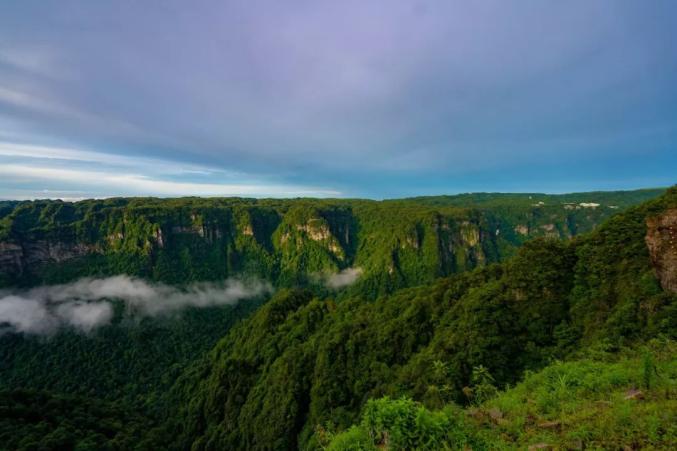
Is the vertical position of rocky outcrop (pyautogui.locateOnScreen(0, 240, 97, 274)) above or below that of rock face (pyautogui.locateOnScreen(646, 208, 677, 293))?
below

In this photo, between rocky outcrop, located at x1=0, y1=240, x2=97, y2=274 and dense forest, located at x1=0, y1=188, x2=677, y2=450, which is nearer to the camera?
dense forest, located at x1=0, y1=188, x2=677, y2=450

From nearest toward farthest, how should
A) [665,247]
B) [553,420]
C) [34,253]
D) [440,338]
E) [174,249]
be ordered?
1. [553,420]
2. [665,247]
3. [440,338]
4. [34,253]
5. [174,249]

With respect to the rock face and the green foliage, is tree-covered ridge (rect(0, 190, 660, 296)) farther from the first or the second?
the rock face

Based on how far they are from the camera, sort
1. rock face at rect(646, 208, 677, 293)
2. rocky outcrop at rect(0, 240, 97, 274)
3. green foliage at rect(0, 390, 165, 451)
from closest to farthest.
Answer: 1. rock face at rect(646, 208, 677, 293)
2. green foliage at rect(0, 390, 165, 451)
3. rocky outcrop at rect(0, 240, 97, 274)

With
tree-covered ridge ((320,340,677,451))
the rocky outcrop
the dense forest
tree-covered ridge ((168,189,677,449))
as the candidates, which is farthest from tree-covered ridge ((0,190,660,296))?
tree-covered ridge ((320,340,677,451))

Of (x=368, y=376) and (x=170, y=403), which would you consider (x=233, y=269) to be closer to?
(x=170, y=403)

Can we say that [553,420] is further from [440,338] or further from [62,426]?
[62,426]

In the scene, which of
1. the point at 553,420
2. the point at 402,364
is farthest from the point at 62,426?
the point at 553,420
